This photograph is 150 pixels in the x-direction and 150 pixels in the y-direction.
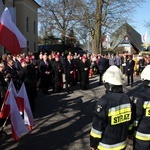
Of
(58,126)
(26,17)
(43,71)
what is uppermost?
(26,17)

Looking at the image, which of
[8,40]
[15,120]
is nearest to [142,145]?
[15,120]

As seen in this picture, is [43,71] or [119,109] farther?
[43,71]

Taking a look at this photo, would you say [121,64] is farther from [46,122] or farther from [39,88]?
[46,122]

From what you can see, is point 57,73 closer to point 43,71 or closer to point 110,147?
point 43,71

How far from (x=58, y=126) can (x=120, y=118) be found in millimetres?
4476

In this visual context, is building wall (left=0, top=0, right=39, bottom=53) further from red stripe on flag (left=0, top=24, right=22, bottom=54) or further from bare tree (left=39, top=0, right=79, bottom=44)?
red stripe on flag (left=0, top=24, right=22, bottom=54)

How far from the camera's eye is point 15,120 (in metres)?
6.52

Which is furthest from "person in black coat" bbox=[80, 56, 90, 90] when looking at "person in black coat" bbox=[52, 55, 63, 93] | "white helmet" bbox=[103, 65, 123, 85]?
"white helmet" bbox=[103, 65, 123, 85]

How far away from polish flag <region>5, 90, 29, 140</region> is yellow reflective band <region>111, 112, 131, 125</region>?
10.4 ft

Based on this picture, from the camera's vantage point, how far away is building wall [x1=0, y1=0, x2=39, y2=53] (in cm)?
4184

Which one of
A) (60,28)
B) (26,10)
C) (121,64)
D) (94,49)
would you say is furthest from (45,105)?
(60,28)

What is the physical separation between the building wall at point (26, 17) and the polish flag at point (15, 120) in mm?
32623

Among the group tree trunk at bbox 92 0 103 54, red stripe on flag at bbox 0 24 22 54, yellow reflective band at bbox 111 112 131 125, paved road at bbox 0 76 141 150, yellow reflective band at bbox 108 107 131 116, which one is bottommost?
paved road at bbox 0 76 141 150

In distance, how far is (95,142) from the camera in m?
3.86
